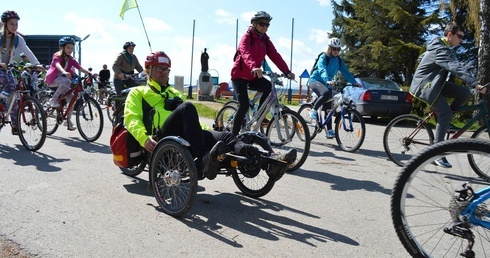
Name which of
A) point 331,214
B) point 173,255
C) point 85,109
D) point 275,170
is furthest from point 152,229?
point 85,109

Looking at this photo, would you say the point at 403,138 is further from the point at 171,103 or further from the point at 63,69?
the point at 63,69

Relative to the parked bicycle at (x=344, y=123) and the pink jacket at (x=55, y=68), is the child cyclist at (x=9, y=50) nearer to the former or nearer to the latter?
the pink jacket at (x=55, y=68)

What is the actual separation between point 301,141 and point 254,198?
1.59 metres

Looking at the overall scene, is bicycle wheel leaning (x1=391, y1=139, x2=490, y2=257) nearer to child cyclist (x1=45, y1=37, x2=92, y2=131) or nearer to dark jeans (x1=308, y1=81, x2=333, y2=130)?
dark jeans (x1=308, y1=81, x2=333, y2=130)

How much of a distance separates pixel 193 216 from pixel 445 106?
3983mm

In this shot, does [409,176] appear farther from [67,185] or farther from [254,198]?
[67,185]

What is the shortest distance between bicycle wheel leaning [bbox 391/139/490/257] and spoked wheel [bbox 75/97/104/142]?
622 cm

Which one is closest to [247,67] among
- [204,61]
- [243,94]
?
[243,94]

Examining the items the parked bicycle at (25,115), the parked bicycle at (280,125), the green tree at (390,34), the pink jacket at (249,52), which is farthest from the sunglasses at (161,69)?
the green tree at (390,34)

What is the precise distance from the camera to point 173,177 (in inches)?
155

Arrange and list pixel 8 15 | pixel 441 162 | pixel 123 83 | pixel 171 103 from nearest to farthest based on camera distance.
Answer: pixel 441 162 → pixel 171 103 → pixel 8 15 → pixel 123 83

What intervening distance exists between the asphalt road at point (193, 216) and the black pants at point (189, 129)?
586 millimetres

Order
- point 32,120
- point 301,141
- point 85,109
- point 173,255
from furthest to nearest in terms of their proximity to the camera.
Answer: point 85,109 < point 32,120 < point 301,141 < point 173,255

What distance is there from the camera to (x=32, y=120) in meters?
7.10
